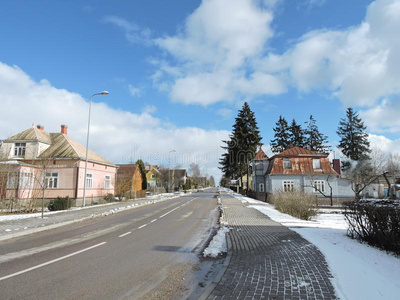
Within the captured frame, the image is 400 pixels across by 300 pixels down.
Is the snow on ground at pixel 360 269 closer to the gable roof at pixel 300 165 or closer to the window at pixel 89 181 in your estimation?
the window at pixel 89 181

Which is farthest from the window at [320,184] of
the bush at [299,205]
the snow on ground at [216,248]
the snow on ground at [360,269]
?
the snow on ground at [216,248]

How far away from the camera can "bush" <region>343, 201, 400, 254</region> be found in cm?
640

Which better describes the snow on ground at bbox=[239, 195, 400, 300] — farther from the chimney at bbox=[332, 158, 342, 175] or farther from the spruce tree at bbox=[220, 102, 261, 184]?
the chimney at bbox=[332, 158, 342, 175]

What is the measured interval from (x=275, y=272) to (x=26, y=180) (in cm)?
2375

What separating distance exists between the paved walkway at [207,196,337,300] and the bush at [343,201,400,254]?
175 cm

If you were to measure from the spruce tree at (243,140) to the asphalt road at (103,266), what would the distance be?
34.5 metres

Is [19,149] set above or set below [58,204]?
above

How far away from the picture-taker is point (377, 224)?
277 inches

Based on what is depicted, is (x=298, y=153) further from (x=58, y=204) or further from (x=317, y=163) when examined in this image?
(x=58, y=204)

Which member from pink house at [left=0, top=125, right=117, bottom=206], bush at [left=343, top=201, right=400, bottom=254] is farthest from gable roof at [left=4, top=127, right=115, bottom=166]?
bush at [left=343, top=201, right=400, bottom=254]

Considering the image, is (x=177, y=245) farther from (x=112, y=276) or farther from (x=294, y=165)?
(x=294, y=165)

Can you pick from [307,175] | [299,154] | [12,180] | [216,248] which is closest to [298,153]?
[299,154]

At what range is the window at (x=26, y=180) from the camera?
2155 cm

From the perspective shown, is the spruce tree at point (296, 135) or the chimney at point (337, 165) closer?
the chimney at point (337, 165)
